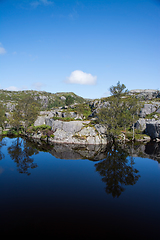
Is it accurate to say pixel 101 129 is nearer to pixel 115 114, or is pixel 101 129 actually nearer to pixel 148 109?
pixel 115 114

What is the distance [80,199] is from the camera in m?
15.3

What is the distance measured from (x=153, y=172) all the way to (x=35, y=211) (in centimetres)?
1992

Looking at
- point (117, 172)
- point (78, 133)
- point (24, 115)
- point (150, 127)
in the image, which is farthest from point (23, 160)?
point (150, 127)

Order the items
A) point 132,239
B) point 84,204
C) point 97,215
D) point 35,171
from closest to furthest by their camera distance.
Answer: point 132,239 < point 97,215 < point 84,204 < point 35,171

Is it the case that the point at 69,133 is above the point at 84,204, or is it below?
above

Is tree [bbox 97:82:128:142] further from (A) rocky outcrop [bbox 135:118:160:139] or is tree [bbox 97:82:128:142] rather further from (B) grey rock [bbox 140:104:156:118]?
(B) grey rock [bbox 140:104:156:118]

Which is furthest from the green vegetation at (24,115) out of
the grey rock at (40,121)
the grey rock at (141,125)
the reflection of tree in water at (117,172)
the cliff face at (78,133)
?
the grey rock at (141,125)

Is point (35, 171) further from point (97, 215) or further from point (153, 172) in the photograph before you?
point (153, 172)

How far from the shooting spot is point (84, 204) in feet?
47.6

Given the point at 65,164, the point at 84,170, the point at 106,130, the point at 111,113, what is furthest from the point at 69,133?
the point at 84,170

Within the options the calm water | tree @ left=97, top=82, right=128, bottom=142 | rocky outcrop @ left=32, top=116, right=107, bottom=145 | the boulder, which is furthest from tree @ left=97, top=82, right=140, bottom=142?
the calm water

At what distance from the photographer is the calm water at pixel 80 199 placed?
11453 mm

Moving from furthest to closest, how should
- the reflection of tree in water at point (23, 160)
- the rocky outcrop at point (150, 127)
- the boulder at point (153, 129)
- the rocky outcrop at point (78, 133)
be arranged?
the rocky outcrop at point (150, 127)
the boulder at point (153, 129)
the rocky outcrop at point (78, 133)
the reflection of tree in water at point (23, 160)

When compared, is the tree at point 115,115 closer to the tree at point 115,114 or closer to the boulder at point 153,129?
the tree at point 115,114
